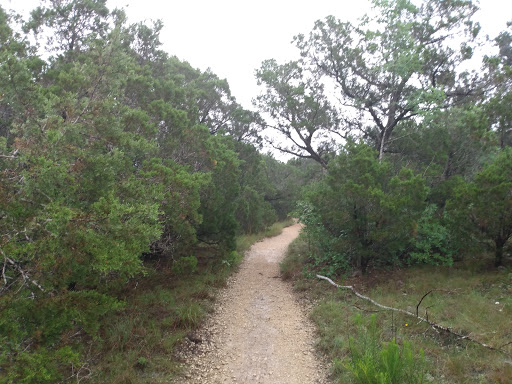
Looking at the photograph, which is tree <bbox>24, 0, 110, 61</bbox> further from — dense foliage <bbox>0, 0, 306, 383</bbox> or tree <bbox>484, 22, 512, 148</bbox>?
tree <bbox>484, 22, 512, 148</bbox>

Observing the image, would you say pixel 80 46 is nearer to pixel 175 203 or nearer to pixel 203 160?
pixel 203 160

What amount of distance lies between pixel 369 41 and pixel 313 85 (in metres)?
2.58

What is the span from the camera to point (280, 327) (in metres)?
6.15

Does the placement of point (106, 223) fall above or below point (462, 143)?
below

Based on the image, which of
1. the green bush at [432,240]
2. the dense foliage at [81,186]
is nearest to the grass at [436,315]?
the green bush at [432,240]

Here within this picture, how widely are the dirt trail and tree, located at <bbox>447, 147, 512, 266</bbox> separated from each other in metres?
4.19

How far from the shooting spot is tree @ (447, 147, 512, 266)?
6398 mm

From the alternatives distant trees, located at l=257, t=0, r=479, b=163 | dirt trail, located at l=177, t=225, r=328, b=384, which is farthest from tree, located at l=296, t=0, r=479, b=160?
dirt trail, located at l=177, t=225, r=328, b=384

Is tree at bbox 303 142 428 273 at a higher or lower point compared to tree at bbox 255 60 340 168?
lower

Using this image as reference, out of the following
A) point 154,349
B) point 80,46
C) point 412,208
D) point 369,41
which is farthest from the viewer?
point 369,41

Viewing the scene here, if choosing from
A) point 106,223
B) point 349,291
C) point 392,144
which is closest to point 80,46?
point 106,223

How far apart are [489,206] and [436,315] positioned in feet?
9.07

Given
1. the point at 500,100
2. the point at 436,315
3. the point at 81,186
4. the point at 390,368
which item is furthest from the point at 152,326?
the point at 500,100

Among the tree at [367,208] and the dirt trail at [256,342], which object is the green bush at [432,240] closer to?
the tree at [367,208]
